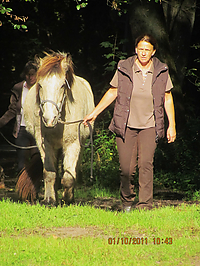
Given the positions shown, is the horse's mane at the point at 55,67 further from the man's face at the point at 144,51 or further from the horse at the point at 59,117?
the man's face at the point at 144,51

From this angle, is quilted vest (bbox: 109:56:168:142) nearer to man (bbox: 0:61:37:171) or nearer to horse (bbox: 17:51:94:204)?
horse (bbox: 17:51:94:204)

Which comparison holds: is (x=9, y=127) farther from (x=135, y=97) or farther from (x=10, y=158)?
(x=135, y=97)

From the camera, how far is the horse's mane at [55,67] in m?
6.55

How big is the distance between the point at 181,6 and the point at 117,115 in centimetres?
613

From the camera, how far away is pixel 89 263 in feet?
13.8

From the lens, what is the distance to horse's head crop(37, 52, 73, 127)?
6.26 meters

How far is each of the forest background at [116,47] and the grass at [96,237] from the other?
8.38ft

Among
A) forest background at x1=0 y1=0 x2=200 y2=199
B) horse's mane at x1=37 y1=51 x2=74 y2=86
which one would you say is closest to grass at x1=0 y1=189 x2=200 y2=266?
A: horse's mane at x1=37 y1=51 x2=74 y2=86

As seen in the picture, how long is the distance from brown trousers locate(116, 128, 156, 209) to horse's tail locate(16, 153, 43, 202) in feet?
6.99

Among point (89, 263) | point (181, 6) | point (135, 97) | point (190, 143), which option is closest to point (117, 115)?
point (135, 97)

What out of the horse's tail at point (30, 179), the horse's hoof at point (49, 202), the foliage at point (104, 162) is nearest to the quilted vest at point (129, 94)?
the horse's hoof at point (49, 202)

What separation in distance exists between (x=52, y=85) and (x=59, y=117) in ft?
1.48

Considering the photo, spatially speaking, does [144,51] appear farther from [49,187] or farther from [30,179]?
[30,179]
